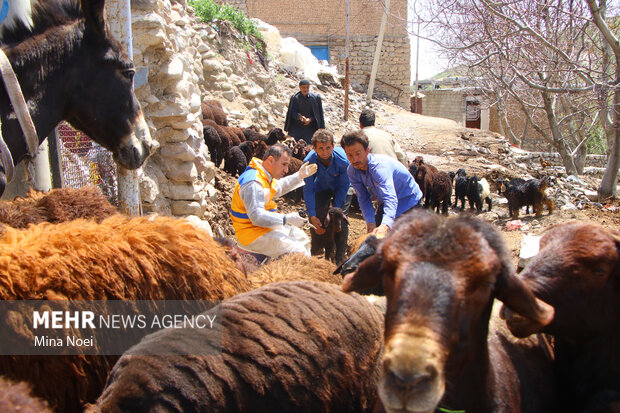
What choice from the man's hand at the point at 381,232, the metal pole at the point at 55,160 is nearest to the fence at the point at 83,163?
the metal pole at the point at 55,160

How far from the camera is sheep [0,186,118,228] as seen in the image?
337cm

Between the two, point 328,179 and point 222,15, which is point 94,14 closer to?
point 328,179

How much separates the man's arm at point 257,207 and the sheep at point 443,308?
2971 millimetres

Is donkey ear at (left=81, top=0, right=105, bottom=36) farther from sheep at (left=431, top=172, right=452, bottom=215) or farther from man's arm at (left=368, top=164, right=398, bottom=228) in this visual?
sheep at (left=431, top=172, right=452, bottom=215)

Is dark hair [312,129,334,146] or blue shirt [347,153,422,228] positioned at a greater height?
dark hair [312,129,334,146]

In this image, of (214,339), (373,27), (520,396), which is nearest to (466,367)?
(520,396)

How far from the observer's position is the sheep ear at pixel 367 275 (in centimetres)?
210

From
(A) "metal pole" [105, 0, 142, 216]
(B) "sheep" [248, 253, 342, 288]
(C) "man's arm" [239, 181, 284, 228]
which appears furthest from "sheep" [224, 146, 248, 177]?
(B) "sheep" [248, 253, 342, 288]

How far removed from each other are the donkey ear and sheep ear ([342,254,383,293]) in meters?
Answer: 2.24

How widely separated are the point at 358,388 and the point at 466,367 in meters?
0.69

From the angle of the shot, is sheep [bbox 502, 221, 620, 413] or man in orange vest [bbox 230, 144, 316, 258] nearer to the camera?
sheep [bbox 502, 221, 620, 413]

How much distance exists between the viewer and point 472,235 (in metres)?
1.90

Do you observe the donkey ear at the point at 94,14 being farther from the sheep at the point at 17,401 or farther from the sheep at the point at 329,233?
the sheep at the point at 329,233

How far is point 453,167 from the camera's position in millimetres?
17297
